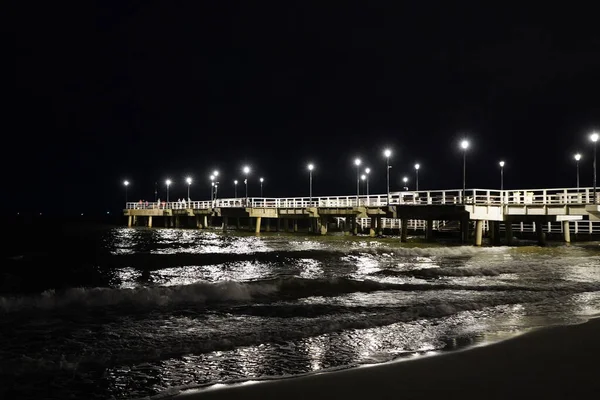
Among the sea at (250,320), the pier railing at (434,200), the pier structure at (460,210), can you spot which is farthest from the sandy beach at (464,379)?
the pier structure at (460,210)

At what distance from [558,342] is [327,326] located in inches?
171

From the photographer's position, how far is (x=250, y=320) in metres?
12.0

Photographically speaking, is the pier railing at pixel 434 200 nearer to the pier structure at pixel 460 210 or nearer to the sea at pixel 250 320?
the pier structure at pixel 460 210

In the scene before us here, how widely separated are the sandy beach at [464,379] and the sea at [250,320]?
0.51 meters

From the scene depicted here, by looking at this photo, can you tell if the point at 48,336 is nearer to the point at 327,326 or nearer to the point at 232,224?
the point at 327,326

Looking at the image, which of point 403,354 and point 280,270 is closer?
point 403,354

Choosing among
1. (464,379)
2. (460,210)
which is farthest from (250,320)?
(460,210)

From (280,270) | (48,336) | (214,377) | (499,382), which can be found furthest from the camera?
(280,270)

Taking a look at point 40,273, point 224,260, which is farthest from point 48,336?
point 224,260

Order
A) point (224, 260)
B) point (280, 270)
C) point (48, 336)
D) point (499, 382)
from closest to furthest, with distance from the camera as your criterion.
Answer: point (499, 382) → point (48, 336) → point (280, 270) → point (224, 260)

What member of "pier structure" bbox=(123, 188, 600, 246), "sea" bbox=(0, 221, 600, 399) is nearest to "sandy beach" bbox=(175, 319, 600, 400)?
"sea" bbox=(0, 221, 600, 399)

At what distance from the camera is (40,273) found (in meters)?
25.3

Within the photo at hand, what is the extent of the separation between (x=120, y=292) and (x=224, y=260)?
46.3ft

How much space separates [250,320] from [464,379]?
6.05 m
